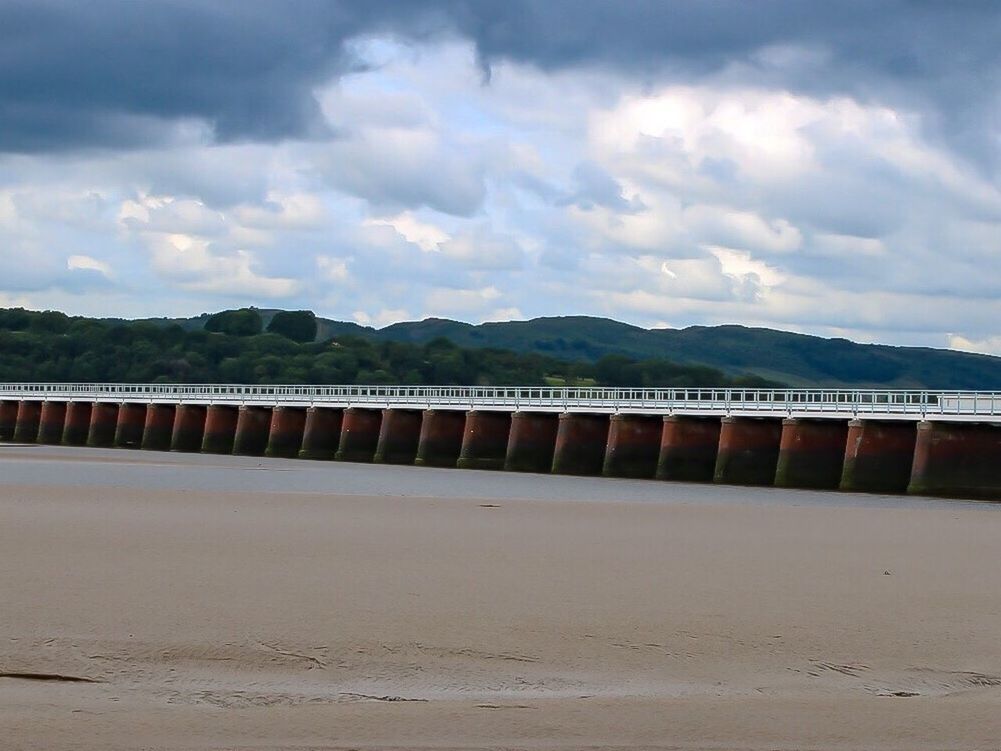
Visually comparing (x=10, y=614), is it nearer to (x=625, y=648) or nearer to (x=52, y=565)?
(x=52, y=565)

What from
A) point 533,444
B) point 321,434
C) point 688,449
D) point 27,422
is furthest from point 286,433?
point 688,449

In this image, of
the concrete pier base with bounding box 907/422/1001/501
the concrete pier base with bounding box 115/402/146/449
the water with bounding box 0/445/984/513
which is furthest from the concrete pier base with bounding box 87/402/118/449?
the concrete pier base with bounding box 907/422/1001/501

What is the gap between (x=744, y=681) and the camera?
12.9m

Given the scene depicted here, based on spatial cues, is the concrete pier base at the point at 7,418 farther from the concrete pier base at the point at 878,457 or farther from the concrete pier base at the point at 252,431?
the concrete pier base at the point at 878,457

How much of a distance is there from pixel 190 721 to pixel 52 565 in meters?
7.61

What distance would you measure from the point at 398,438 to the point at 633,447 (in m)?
17.4

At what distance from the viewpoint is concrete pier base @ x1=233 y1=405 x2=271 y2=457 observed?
84750mm

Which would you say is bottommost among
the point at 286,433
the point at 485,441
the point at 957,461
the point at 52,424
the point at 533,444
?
the point at 52,424

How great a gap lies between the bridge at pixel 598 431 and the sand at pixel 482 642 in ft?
79.0

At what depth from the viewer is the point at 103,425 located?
96000mm

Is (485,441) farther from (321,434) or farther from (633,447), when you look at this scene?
(321,434)

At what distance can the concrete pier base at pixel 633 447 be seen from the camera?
59625 mm

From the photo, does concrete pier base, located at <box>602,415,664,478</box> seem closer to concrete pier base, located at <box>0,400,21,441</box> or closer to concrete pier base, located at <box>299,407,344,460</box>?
concrete pier base, located at <box>299,407,344,460</box>

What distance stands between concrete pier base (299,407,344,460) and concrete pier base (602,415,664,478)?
74.2ft
